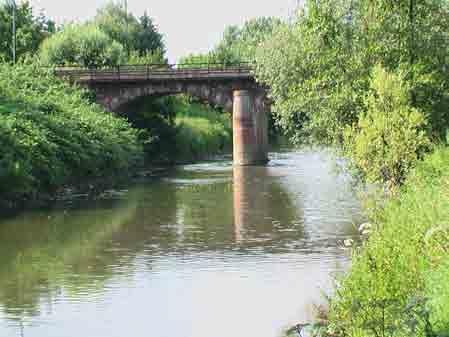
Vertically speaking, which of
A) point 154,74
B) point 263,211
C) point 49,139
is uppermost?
point 154,74

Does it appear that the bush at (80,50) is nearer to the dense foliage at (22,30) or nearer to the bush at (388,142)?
the dense foliage at (22,30)

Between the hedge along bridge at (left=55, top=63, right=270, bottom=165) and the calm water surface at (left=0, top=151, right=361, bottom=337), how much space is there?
20.8 m

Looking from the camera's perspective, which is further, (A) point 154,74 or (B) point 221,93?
(B) point 221,93

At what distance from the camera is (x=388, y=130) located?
89.4ft

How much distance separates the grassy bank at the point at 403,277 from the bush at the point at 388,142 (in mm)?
6029

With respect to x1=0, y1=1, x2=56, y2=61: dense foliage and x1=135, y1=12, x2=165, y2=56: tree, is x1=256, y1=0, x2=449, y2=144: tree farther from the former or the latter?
x1=135, y1=12, x2=165, y2=56: tree

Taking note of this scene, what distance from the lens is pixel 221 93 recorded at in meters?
70.2

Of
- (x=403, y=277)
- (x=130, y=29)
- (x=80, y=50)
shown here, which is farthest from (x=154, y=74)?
(x=403, y=277)

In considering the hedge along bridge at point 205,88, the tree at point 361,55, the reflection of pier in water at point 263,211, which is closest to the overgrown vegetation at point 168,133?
the hedge along bridge at point 205,88

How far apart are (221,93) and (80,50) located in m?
14.4

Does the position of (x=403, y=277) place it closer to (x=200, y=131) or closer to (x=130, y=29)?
(x=200, y=131)

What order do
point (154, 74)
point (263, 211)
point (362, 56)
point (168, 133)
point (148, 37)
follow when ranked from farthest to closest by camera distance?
point (148, 37), point (168, 133), point (154, 74), point (263, 211), point (362, 56)

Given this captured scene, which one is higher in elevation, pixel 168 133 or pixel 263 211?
pixel 168 133

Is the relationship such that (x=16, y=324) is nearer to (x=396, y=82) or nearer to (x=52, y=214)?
(x=396, y=82)
